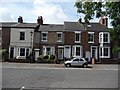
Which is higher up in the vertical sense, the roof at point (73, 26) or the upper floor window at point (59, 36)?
the roof at point (73, 26)

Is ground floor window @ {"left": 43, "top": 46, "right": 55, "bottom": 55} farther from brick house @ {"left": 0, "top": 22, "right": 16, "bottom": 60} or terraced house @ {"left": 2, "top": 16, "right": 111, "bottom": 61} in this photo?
brick house @ {"left": 0, "top": 22, "right": 16, "bottom": 60}

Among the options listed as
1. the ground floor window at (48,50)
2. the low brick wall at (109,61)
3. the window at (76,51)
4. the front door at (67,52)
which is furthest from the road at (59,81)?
the window at (76,51)

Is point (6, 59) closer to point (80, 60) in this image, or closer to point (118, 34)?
point (80, 60)

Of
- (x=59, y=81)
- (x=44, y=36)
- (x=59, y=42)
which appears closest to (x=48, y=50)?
(x=59, y=42)

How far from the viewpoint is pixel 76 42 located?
5762 centimetres

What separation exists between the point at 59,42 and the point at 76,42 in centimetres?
318

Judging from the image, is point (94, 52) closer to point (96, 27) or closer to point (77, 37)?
point (77, 37)

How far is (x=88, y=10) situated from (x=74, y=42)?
155 feet

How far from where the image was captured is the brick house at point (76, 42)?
56.8m

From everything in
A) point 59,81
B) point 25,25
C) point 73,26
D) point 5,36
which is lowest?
point 59,81

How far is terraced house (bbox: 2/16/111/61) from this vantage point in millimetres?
56875

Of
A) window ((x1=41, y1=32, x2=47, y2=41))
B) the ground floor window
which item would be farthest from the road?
window ((x1=41, y1=32, x2=47, y2=41))

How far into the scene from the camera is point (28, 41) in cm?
5762

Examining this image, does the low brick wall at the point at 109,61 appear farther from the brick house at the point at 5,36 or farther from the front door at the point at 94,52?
the brick house at the point at 5,36
